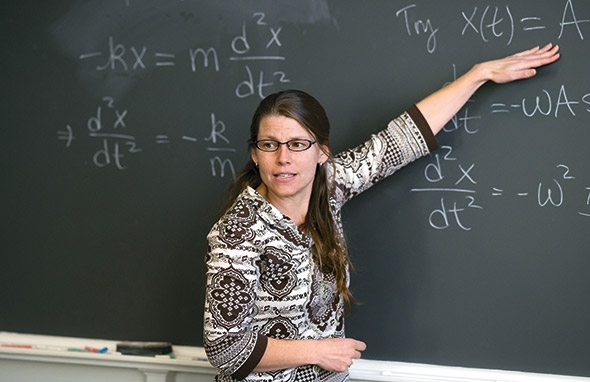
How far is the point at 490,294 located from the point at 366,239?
0.39 meters

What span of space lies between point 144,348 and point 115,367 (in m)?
0.14

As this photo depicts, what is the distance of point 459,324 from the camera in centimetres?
204

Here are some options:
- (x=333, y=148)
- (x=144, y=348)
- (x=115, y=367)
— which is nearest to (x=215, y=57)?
(x=333, y=148)

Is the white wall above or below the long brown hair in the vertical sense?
below

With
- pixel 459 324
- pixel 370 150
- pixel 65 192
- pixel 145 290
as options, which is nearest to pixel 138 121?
pixel 65 192

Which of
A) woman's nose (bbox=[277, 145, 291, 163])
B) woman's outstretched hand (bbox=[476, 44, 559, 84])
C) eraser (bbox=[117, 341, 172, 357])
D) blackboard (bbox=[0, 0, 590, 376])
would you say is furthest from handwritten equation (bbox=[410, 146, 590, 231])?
eraser (bbox=[117, 341, 172, 357])

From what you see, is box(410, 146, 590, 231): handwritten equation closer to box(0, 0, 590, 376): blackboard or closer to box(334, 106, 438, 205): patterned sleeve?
box(0, 0, 590, 376): blackboard

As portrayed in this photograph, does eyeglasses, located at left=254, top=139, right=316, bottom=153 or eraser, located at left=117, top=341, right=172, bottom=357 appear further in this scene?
eraser, located at left=117, top=341, right=172, bottom=357

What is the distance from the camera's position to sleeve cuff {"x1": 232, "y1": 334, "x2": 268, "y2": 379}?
1.67 m

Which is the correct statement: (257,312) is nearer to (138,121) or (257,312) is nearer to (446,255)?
(446,255)

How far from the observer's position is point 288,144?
5.53ft

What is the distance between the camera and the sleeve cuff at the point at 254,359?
167cm

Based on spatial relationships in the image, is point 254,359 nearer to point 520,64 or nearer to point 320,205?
point 320,205

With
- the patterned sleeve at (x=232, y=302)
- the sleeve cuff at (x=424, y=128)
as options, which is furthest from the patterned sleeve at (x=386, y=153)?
the patterned sleeve at (x=232, y=302)
